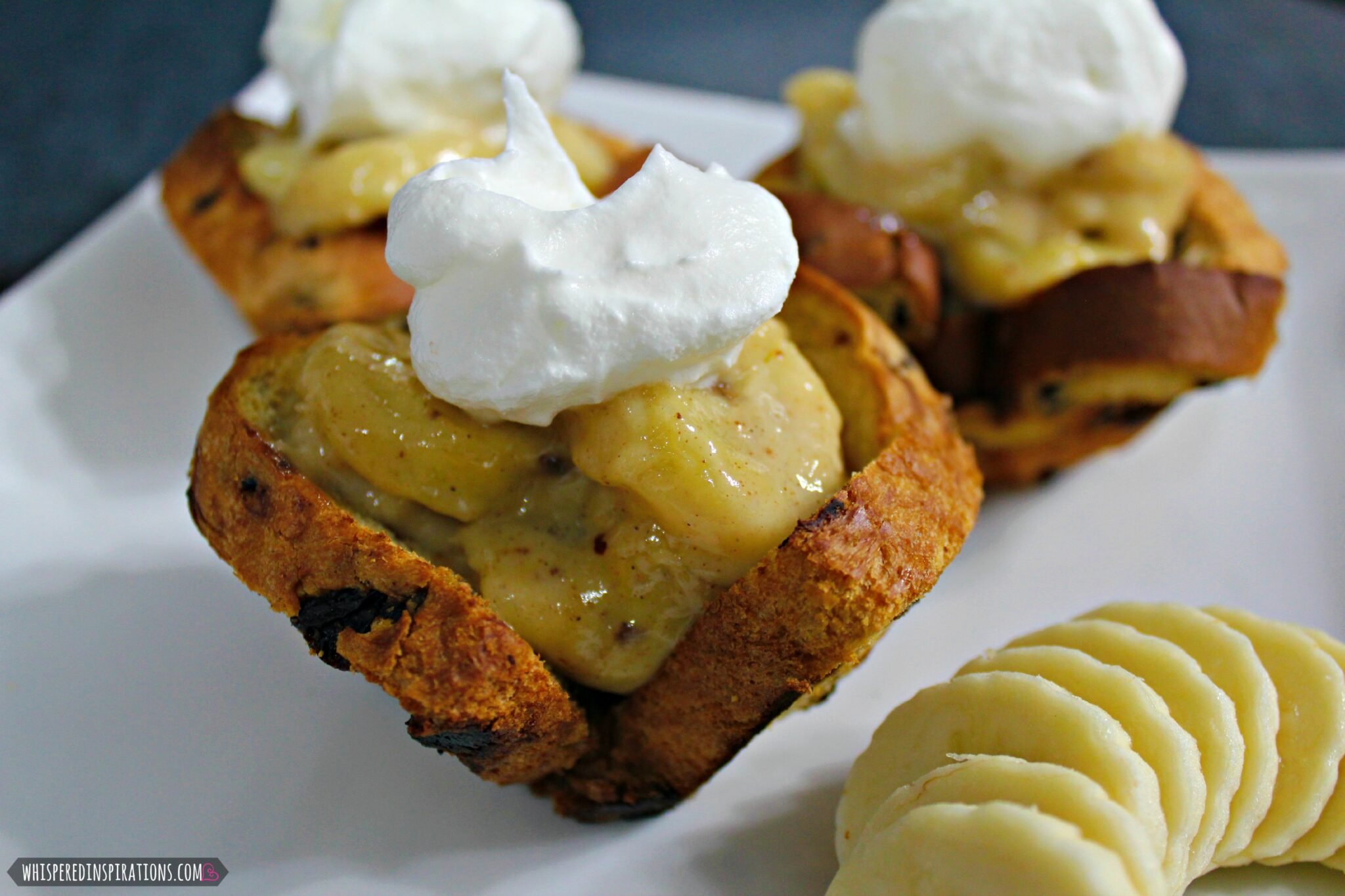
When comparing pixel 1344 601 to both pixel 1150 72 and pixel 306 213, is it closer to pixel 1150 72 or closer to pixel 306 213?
pixel 1150 72

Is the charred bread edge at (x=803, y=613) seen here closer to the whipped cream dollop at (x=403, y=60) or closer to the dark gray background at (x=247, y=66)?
the whipped cream dollop at (x=403, y=60)

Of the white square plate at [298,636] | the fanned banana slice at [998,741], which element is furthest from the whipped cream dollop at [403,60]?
the fanned banana slice at [998,741]

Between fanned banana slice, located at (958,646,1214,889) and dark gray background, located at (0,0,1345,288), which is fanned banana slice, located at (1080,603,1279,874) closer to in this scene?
fanned banana slice, located at (958,646,1214,889)

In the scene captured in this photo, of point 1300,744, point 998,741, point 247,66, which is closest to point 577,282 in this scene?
point 998,741

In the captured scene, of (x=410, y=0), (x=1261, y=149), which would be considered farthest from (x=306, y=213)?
(x=1261, y=149)

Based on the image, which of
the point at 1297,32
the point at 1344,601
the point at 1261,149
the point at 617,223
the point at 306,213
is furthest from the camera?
the point at 1297,32

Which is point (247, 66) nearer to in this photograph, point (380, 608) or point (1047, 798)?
point (380, 608)

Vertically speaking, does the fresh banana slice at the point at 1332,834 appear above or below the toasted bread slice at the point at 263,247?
below
